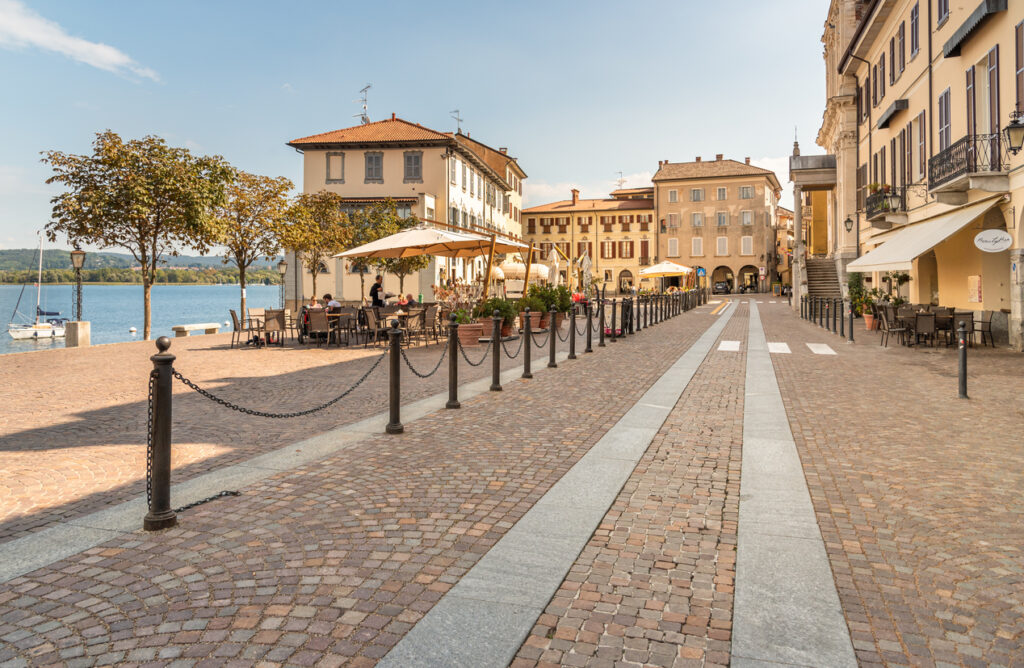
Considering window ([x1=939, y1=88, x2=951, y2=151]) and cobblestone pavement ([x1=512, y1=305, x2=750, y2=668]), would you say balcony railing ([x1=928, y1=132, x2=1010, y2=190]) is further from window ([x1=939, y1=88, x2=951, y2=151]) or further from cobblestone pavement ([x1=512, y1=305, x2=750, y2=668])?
cobblestone pavement ([x1=512, y1=305, x2=750, y2=668])

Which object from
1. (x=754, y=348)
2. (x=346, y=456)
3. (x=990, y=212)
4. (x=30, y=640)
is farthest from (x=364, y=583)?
(x=990, y=212)

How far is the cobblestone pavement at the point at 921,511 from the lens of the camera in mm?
2934

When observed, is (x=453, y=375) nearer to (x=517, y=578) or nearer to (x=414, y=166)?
(x=517, y=578)

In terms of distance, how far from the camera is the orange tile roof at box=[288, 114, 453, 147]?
4428 centimetres

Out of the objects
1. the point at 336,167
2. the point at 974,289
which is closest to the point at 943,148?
the point at 974,289

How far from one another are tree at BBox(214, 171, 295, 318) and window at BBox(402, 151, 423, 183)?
19609 mm

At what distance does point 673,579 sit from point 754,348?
1352 centimetres

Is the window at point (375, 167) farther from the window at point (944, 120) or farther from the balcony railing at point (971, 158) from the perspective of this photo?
the balcony railing at point (971, 158)

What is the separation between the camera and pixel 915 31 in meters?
20.2

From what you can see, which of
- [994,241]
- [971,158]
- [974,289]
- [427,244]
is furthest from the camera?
[427,244]

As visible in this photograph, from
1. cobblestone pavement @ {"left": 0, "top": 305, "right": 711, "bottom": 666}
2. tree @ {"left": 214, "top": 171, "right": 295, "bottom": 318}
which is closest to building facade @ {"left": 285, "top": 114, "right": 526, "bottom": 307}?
tree @ {"left": 214, "top": 171, "right": 295, "bottom": 318}

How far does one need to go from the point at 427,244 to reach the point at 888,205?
1387 cm

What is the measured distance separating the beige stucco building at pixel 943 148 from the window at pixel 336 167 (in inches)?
1153

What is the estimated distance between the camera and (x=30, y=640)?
285cm
